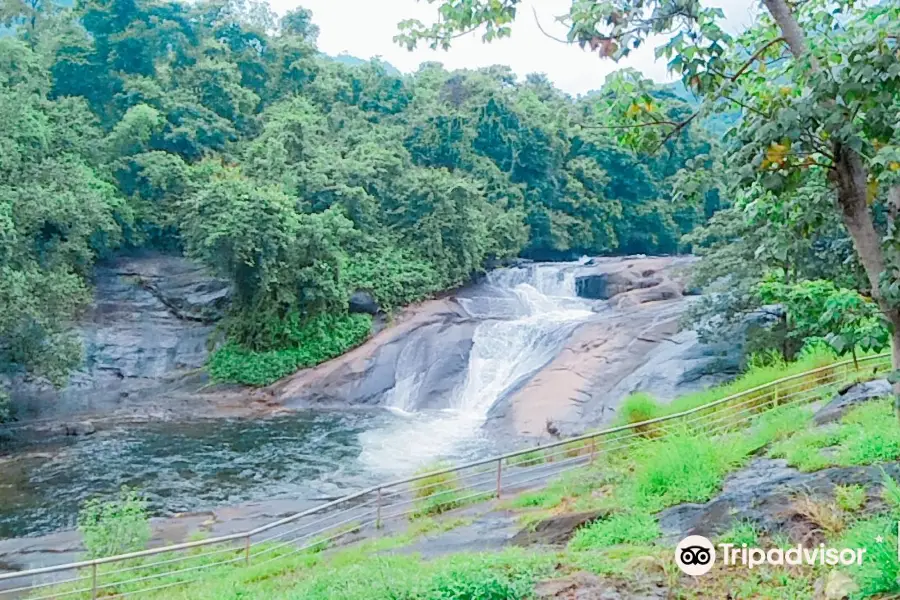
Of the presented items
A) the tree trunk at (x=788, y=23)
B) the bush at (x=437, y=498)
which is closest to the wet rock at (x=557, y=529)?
the bush at (x=437, y=498)

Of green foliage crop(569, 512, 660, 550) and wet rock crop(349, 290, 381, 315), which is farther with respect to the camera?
wet rock crop(349, 290, 381, 315)

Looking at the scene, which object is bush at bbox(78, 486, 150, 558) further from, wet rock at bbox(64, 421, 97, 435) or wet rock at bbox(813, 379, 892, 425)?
wet rock at bbox(813, 379, 892, 425)

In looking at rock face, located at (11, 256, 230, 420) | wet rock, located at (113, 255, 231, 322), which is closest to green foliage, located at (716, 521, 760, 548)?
rock face, located at (11, 256, 230, 420)

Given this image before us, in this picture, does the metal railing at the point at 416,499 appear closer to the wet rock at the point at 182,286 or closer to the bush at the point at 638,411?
the bush at the point at 638,411

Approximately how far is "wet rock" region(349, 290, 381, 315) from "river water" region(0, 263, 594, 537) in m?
2.63

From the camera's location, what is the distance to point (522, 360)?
1959cm

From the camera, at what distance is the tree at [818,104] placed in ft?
8.87

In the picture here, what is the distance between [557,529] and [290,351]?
647 inches

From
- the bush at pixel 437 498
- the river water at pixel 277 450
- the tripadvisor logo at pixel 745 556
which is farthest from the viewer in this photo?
the river water at pixel 277 450

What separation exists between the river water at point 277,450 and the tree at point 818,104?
10227 mm

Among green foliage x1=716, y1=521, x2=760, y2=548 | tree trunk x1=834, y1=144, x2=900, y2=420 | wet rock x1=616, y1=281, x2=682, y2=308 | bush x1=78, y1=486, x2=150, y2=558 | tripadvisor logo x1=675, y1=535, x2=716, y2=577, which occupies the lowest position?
bush x1=78, y1=486, x2=150, y2=558

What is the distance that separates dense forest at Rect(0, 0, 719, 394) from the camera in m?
18.5

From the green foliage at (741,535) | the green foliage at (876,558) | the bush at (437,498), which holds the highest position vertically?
the green foliage at (876,558)

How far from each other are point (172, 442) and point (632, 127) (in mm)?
14677
